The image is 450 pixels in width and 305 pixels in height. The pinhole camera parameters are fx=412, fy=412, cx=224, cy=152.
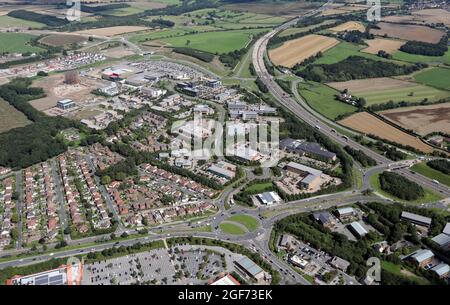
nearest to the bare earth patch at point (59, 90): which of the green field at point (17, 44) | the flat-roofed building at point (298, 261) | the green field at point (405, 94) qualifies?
the green field at point (17, 44)

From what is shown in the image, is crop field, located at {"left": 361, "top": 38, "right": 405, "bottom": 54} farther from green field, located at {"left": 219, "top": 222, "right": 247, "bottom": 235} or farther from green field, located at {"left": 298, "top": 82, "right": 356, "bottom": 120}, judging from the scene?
green field, located at {"left": 219, "top": 222, "right": 247, "bottom": 235}

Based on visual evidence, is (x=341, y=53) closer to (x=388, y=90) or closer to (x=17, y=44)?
(x=388, y=90)

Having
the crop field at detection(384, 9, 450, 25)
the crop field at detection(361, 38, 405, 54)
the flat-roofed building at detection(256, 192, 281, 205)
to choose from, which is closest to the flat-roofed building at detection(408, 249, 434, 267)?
the flat-roofed building at detection(256, 192, 281, 205)

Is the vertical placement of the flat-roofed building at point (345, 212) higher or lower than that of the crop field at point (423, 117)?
lower

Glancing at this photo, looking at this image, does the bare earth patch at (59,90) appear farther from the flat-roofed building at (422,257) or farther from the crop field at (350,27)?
the crop field at (350,27)

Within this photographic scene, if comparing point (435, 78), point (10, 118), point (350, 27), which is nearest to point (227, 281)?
point (10, 118)
